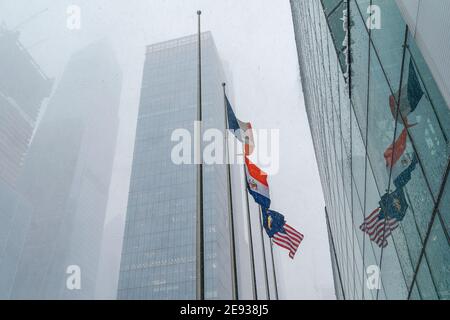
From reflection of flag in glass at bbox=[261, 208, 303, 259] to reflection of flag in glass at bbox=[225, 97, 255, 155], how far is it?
2994 millimetres

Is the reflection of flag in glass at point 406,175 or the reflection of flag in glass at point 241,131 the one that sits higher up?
the reflection of flag in glass at point 241,131

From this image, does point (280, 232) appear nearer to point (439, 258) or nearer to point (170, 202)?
point (439, 258)

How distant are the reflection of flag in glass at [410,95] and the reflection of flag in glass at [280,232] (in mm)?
9270

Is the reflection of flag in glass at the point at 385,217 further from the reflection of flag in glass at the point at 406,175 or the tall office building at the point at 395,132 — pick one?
→ the reflection of flag in glass at the point at 406,175

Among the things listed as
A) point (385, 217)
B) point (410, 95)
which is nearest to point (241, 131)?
point (385, 217)

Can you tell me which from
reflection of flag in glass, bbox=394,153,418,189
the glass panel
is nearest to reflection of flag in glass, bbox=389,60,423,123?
reflection of flag in glass, bbox=394,153,418,189

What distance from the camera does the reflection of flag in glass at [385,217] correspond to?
34.9 ft

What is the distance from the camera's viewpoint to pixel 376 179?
12.7 metres

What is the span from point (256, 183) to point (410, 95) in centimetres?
803

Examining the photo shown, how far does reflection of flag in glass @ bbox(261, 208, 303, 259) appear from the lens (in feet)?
59.6

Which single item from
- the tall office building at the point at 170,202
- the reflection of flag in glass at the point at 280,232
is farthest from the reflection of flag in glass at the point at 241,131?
the tall office building at the point at 170,202

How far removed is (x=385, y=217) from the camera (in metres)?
12.4

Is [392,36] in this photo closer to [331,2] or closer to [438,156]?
[438,156]
